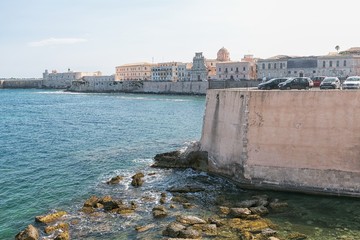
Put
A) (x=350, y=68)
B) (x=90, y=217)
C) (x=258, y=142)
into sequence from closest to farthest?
(x=90, y=217) → (x=258, y=142) → (x=350, y=68)

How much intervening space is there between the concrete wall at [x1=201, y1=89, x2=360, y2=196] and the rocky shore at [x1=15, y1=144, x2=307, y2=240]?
80.9 inches

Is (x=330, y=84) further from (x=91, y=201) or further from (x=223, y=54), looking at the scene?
(x=223, y=54)

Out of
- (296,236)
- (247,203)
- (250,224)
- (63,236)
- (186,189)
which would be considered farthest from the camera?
(186,189)

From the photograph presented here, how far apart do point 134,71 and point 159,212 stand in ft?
465

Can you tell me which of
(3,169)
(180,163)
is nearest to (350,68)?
(180,163)

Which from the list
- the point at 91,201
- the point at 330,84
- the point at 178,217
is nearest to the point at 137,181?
the point at 91,201

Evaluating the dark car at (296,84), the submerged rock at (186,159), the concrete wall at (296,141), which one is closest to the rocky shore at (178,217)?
the concrete wall at (296,141)

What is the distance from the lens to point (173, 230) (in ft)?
50.5

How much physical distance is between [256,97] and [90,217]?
34.2 feet

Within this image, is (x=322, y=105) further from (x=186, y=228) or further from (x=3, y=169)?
(x=3, y=169)

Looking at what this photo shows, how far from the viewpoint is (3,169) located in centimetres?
2672

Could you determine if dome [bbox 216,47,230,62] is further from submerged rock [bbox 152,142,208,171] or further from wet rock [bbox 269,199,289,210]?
wet rock [bbox 269,199,289,210]

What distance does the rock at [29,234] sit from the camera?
15219 millimetres

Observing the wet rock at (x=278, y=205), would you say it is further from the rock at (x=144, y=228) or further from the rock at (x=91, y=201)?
the rock at (x=91, y=201)
